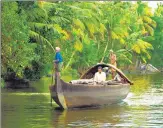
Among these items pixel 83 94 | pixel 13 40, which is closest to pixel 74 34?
pixel 13 40

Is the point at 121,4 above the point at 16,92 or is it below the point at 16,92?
above

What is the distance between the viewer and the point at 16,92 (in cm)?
2367

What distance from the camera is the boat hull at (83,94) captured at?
17.0m

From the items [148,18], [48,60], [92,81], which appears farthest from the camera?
[148,18]

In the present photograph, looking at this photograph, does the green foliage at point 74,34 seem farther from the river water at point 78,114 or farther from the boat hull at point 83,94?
the boat hull at point 83,94

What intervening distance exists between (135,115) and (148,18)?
1463 inches

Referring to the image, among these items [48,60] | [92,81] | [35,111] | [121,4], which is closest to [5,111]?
[35,111]

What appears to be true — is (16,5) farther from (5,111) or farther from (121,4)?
(121,4)

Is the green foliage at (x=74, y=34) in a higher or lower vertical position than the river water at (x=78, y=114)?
higher

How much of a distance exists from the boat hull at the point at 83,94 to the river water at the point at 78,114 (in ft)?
0.83

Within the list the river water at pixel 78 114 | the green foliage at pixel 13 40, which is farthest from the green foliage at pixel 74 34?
the river water at pixel 78 114

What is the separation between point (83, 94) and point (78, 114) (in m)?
1.07

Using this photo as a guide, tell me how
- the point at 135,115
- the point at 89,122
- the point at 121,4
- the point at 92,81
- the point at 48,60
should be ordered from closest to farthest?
the point at 89,122 < the point at 135,115 < the point at 92,81 < the point at 48,60 < the point at 121,4

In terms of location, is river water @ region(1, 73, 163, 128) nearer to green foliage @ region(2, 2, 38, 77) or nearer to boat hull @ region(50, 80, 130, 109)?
boat hull @ region(50, 80, 130, 109)
